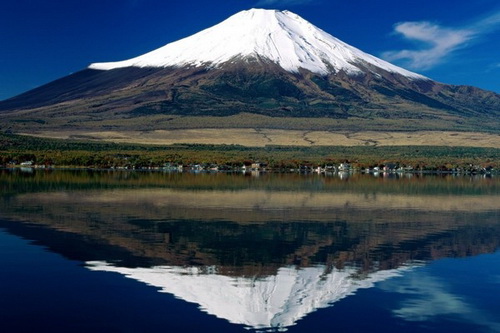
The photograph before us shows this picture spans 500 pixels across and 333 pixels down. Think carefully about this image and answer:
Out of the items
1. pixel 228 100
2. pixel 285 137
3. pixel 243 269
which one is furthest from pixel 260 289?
pixel 228 100

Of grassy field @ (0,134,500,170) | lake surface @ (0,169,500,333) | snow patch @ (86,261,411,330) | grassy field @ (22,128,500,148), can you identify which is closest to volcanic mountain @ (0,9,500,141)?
A: grassy field @ (22,128,500,148)

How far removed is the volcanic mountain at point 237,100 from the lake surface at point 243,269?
354 feet

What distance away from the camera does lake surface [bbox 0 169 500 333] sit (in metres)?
11.7

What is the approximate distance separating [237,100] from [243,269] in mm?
153587

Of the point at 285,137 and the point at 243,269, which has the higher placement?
the point at 285,137

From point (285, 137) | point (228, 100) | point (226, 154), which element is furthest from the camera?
point (228, 100)

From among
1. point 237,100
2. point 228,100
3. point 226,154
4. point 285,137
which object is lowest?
point 226,154

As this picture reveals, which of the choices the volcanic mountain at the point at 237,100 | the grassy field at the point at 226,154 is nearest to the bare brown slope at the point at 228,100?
the volcanic mountain at the point at 237,100

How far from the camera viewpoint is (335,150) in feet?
374

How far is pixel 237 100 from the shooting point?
168125 mm

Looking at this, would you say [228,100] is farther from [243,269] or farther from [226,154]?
[243,269]

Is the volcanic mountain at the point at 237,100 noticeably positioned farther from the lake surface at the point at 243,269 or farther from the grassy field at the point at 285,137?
the lake surface at the point at 243,269

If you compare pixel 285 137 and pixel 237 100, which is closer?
pixel 285 137

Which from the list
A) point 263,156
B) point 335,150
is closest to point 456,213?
point 263,156
